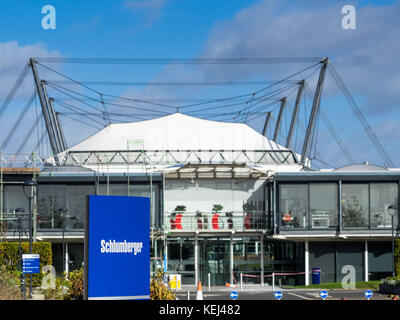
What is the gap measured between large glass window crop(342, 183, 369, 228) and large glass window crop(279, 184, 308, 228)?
2.46 metres

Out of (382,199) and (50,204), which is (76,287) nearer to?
(50,204)

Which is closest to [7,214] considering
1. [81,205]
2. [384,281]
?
[81,205]

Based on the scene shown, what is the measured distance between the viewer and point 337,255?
47531mm

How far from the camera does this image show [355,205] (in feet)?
156

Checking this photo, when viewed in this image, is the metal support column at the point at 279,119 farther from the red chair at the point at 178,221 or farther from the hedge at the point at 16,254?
the hedge at the point at 16,254

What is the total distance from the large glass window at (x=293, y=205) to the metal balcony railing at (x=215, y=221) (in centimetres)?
213

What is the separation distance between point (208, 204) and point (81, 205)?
8.53 m

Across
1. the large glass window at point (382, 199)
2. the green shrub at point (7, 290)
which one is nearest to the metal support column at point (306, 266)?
the large glass window at point (382, 199)

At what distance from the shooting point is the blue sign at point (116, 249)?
49.2ft

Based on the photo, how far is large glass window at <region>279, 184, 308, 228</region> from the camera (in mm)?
47219

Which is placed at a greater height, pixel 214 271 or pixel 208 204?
pixel 208 204

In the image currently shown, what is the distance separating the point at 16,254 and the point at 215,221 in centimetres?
1335
